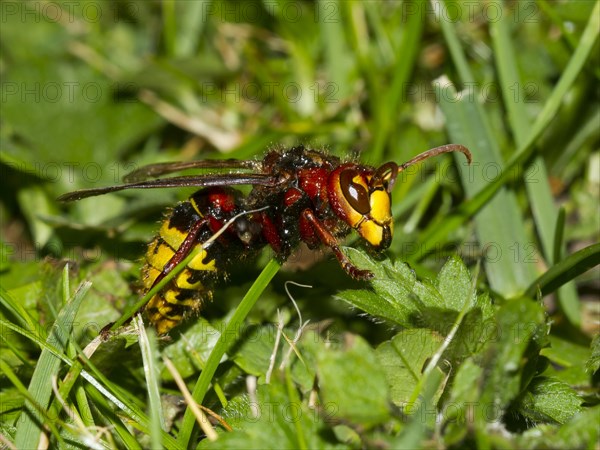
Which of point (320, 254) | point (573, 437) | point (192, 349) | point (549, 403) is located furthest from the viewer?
point (320, 254)

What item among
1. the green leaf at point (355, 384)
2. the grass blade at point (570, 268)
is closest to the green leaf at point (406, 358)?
the green leaf at point (355, 384)

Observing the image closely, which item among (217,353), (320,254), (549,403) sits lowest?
(549,403)

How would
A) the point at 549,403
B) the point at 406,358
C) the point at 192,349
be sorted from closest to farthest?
1. the point at 549,403
2. the point at 406,358
3. the point at 192,349

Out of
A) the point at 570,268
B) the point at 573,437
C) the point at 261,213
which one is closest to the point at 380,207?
the point at 261,213

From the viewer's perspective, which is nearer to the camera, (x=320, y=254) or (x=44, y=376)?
(x=44, y=376)

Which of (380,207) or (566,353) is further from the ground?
(380,207)

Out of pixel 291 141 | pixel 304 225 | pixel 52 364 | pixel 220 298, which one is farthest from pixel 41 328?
pixel 291 141

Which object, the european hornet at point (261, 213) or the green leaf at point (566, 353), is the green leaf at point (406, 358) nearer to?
the european hornet at point (261, 213)

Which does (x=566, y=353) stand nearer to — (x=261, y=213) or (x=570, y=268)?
(x=570, y=268)
